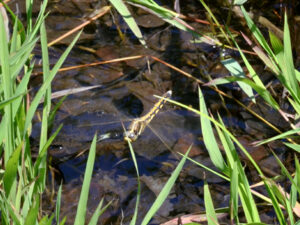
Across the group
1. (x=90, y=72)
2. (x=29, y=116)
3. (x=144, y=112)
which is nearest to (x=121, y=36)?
(x=90, y=72)

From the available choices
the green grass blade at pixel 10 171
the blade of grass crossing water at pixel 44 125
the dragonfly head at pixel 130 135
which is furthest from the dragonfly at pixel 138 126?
the green grass blade at pixel 10 171

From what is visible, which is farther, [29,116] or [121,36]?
[121,36]

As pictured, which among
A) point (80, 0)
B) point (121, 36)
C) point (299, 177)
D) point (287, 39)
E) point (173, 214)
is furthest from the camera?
point (80, 0)

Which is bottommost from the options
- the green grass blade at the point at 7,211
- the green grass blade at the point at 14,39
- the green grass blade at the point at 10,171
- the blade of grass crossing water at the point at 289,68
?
the green grass blade at the point at 7,211

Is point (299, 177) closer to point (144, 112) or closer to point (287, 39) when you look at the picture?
point (287, 39)

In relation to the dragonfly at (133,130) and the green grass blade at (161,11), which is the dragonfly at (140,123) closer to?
the dragonfly at (133,130)

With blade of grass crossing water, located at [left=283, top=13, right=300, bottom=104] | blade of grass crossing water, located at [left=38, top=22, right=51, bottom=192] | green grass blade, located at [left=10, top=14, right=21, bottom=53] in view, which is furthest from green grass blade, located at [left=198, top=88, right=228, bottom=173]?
green grass blade, located at [left=10, top=14, right=21, bottom=53]

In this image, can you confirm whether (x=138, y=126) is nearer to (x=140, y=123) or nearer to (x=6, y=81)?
(x=140, y=123)

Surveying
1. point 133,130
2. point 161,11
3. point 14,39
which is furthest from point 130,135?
point 14,39

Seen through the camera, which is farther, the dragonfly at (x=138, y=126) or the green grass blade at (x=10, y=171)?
the dragonfly at (x=138, y=126)

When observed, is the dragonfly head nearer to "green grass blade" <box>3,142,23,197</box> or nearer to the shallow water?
the shallow water

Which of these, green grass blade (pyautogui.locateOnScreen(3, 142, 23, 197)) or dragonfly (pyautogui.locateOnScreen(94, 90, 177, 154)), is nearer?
green grass blade (pyautogui.locateOnScreen(3, 142, 23, 197))
